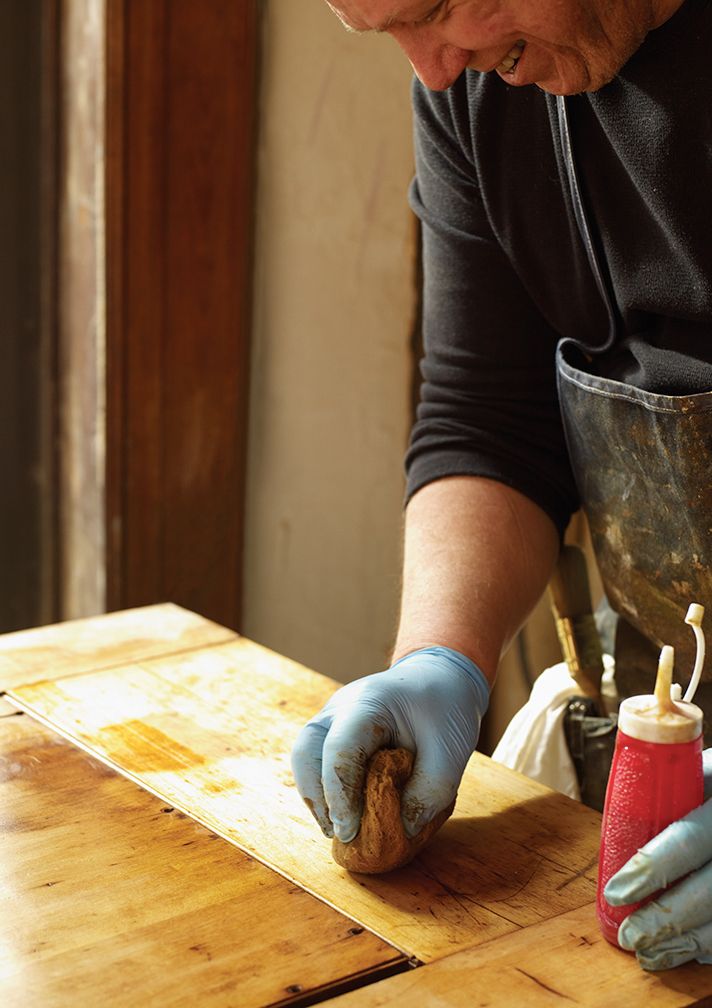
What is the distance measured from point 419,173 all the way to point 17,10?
1454 mm

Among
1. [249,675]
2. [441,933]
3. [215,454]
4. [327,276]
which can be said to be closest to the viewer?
[441,933]

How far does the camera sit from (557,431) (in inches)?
65.5

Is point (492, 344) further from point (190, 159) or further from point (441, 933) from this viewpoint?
point (190, 159)

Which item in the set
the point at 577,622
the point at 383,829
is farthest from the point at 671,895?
the point at 577,622

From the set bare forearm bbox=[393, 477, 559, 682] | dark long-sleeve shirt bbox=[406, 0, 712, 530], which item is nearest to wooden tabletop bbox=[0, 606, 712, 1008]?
bare forearm bbox=[393, 477, 559, 682]

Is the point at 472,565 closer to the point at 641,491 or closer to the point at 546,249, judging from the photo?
the point at 641,491

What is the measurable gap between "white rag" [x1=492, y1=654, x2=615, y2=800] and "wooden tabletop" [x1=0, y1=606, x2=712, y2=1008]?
0.27m

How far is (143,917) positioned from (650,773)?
44 cm

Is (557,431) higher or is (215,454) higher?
(557,431)

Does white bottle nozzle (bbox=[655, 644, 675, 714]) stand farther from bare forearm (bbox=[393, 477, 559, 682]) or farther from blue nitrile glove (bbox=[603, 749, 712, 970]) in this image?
bare forearm (bbox=[393, 477, 559, 682])

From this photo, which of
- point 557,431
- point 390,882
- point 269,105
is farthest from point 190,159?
point 390,882

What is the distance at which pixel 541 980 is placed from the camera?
3.28ft

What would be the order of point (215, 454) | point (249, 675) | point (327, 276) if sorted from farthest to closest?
1. point (215, 454)
2. point (327, 276)
3. point (249, 675)

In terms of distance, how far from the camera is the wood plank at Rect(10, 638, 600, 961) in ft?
3.67
